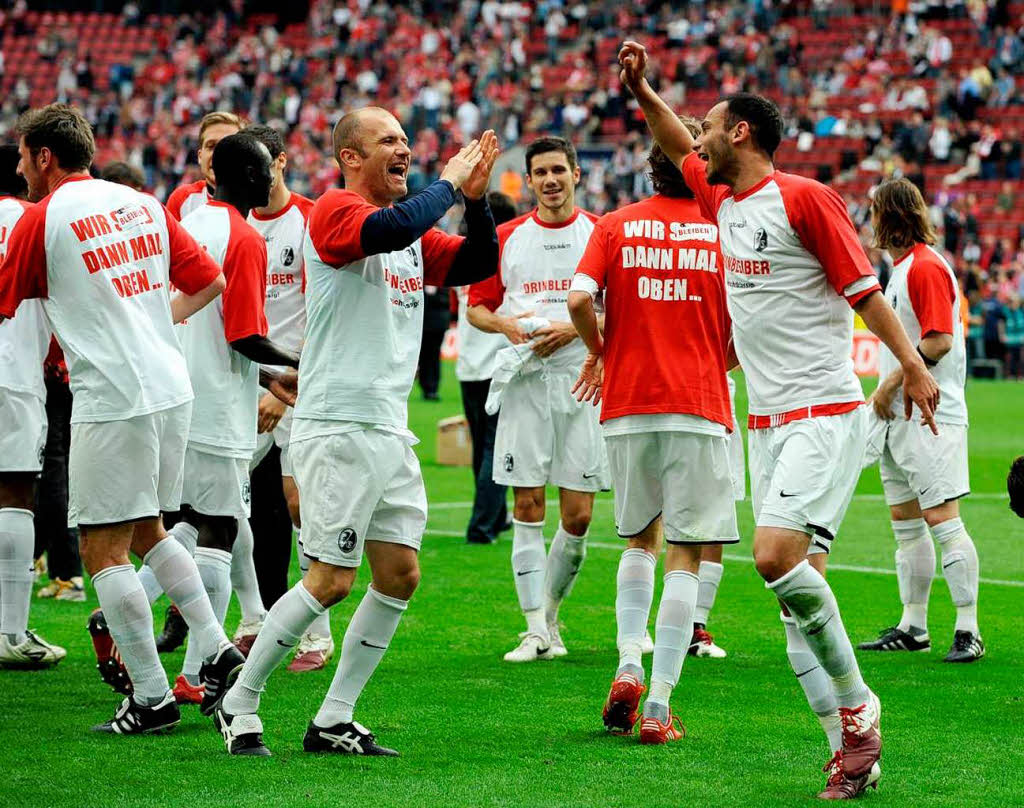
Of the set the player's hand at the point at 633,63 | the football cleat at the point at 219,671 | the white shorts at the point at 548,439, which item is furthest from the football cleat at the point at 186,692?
the player's hand at the point at 633,63

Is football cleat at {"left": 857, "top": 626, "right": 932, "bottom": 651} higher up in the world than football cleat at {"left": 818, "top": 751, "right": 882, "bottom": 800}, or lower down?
lower down

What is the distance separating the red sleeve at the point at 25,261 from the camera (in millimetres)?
5875

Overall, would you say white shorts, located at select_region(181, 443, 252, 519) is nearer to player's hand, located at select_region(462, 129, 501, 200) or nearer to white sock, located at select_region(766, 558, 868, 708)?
player's hand, located at select_region(462, 129, 501, 200)

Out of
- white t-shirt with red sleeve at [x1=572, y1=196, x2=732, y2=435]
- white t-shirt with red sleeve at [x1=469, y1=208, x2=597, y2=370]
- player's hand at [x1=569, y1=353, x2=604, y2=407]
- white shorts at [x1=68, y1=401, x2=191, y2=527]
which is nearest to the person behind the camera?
white shorts at [x1=68, y1=401, x2=191, y2=527]

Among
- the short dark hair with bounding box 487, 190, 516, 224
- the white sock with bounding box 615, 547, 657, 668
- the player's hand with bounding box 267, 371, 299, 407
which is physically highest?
the short dark hair with bounding box 487, 190, 516, 224

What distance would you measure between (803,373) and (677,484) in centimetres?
92

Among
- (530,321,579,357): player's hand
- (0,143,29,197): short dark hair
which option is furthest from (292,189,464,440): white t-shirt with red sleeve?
(0,143,29,197): short dark hair

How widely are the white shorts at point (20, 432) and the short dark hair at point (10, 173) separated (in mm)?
1078

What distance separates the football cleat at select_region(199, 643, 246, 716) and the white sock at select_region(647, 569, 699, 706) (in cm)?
162

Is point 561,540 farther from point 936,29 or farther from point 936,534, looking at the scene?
point 936,29

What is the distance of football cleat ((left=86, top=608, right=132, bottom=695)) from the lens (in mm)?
Result: 6562

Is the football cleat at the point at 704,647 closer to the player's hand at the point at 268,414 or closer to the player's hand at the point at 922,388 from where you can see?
the player's hand at the point at 268,414

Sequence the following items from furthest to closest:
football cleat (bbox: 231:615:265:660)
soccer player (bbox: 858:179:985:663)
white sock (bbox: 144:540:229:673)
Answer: soccer player (bbox: 858:179:985:663) < football cleat (bbox: 231:615:265:660) < white sock (bbox: 144:540:229:673)

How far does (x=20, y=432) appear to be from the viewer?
23.8 feet
